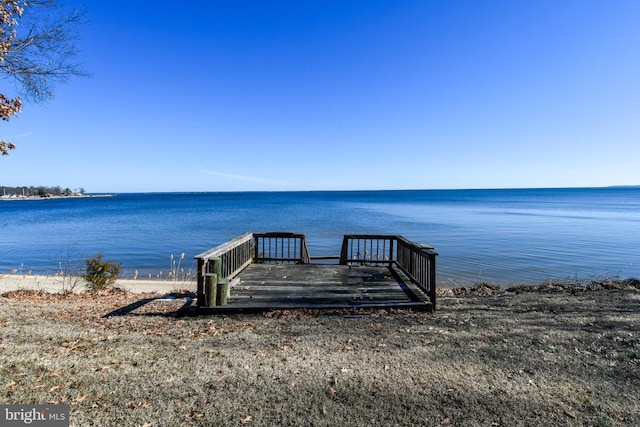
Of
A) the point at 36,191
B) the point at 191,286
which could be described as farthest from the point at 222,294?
the point at 36,191

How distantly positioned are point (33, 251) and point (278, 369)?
2325 centimetres

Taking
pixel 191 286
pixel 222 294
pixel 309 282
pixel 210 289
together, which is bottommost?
pixel 191 286

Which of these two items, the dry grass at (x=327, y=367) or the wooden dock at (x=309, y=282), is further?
the wooden dock at (x=309, y=282)

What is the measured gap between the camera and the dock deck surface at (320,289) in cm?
646

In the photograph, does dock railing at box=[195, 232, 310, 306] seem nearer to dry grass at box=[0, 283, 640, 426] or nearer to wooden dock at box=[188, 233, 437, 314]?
wooden dock at box=[188, 233, 437, 314]

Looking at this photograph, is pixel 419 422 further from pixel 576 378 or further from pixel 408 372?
pixel 576 378

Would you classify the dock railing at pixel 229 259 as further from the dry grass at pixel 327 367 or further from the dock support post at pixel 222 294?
the dry grass at pixel 327 367

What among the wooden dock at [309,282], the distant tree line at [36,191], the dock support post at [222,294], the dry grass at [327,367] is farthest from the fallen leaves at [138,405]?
the distant tree line at [36,191]

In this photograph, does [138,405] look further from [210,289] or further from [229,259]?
[229,259]

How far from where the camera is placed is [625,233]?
79.5ft

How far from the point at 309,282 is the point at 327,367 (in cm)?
398

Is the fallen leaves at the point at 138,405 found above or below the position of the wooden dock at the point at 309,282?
below

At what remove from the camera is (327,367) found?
406 centimetres

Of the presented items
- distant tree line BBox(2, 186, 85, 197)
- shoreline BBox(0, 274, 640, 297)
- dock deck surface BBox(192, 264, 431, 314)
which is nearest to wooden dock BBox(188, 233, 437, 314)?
dock deck surface BBox(192, 264, 431, 314)
